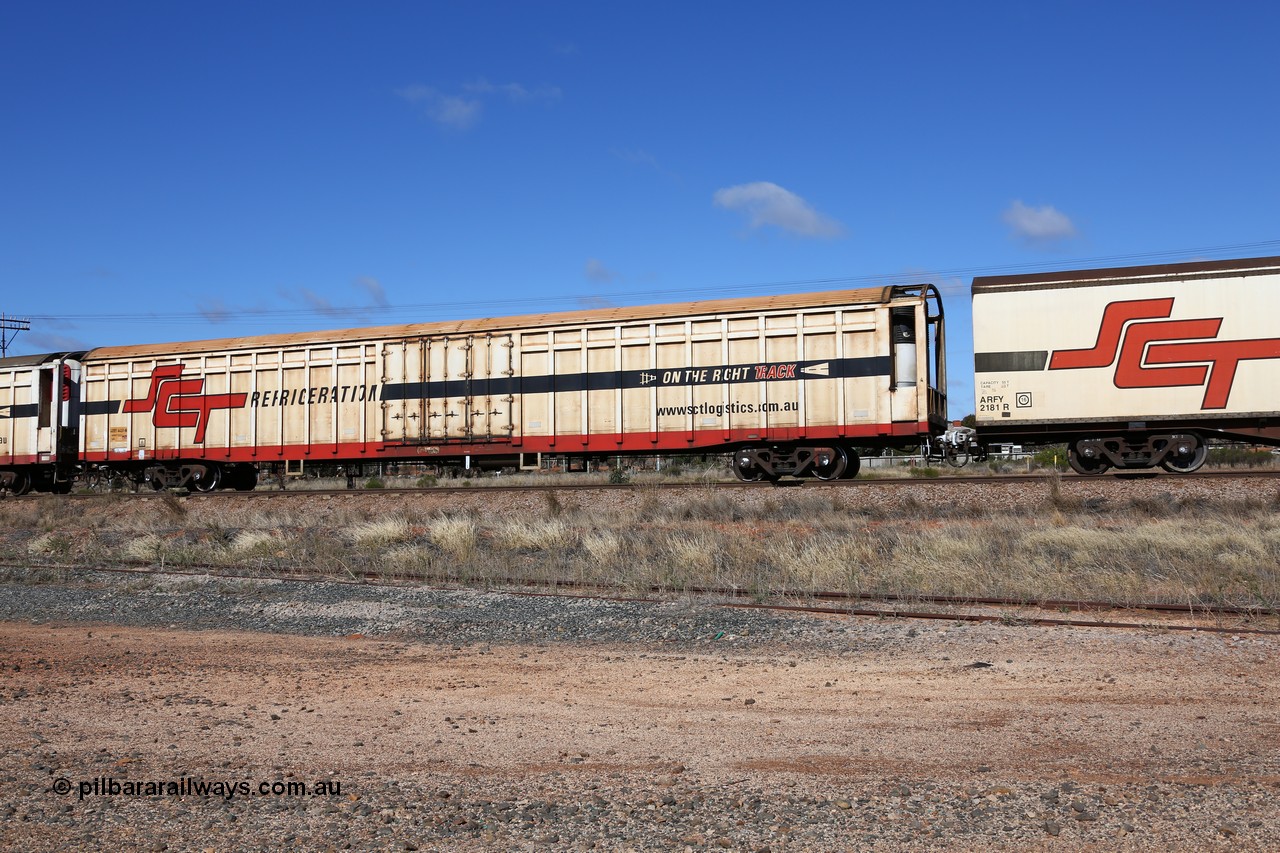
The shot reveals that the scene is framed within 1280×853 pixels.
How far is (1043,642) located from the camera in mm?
7391

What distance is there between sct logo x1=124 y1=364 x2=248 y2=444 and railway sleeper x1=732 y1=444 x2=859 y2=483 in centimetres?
1185

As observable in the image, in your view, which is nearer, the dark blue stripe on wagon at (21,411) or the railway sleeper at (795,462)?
the railway sleeper at (795,462)

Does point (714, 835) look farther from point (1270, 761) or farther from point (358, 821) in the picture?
point (1270, 761)

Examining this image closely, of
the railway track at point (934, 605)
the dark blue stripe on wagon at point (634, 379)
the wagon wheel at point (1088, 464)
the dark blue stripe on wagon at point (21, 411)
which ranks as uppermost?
the dark blue stripe on wagon at point (634, 379)

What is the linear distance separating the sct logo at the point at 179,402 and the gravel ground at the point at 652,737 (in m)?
15.1

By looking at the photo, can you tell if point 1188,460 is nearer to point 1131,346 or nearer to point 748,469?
point 1131,346

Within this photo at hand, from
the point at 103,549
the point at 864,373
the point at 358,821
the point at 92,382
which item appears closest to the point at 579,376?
the point at 864,373

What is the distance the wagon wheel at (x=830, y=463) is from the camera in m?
18.8

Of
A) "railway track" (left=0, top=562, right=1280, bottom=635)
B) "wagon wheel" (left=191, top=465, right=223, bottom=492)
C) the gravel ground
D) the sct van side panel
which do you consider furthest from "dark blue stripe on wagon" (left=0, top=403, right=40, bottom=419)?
the sct van side panel

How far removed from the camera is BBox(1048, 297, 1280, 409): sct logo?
1669cm

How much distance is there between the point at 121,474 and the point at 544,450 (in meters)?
12.1

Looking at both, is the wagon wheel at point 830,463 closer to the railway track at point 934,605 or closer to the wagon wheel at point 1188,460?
the wagon wheel at point 1188,460

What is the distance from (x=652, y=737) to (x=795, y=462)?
14261mm

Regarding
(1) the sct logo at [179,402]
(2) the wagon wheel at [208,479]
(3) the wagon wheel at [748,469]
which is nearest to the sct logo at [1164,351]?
(3) the wagon wheel at [748,469]
